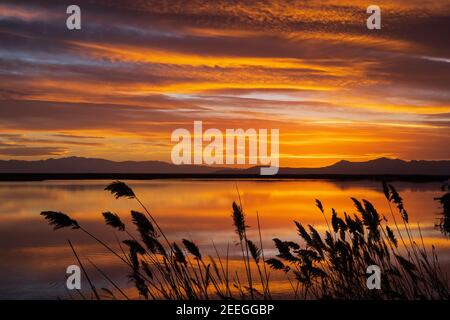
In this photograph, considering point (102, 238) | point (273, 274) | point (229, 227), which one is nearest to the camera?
point (273, 274)

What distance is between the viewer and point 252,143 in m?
10.4

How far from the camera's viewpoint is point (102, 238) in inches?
1131

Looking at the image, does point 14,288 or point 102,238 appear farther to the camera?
point 102,238

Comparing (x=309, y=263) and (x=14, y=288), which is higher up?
(x=309, y=263)

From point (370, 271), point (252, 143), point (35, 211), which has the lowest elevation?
point (35, 211)

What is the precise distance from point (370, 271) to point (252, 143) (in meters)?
2.99

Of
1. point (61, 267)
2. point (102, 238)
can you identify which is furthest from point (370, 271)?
point (102, 238)

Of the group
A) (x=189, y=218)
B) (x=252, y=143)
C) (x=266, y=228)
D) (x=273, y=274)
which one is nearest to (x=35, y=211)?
(x=189, y=218)

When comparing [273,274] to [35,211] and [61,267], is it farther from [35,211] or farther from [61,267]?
[35,211]
